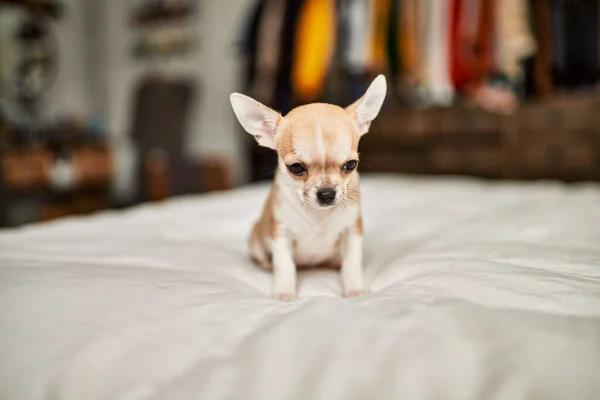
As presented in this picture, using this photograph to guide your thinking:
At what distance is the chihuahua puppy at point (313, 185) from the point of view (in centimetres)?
80

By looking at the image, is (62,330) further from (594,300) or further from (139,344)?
(594,300)

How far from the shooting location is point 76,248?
1.09 metres

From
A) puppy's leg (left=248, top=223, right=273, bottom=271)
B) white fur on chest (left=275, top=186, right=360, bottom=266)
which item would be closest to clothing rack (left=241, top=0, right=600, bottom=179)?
puppy's leg (left=248, top=223, right=273, bottom=271)

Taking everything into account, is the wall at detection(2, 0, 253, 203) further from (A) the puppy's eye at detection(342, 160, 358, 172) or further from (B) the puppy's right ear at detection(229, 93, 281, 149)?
(A) the puppy's eye at detection(342, 160, 358, 172)

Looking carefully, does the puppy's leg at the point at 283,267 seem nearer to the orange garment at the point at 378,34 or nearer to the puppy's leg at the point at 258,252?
the puppy's leg at the point at 258,252

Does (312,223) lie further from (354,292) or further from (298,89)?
(298,89)

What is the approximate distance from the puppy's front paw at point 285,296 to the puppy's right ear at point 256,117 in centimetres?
26

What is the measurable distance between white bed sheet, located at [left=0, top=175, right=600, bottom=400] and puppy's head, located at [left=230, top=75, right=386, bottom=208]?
0.17 m

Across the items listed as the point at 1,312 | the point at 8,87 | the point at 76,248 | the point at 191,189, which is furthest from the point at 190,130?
the point at 1,312

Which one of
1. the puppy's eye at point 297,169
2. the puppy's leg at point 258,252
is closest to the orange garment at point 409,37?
the puppy's leg at point 258,252

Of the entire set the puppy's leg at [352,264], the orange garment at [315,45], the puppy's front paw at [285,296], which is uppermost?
the orange garment at [315,45]

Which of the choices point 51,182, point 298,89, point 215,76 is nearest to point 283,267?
point 298,89

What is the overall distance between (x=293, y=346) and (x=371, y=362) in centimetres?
9

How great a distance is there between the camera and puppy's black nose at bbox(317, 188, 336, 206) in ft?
2.59
